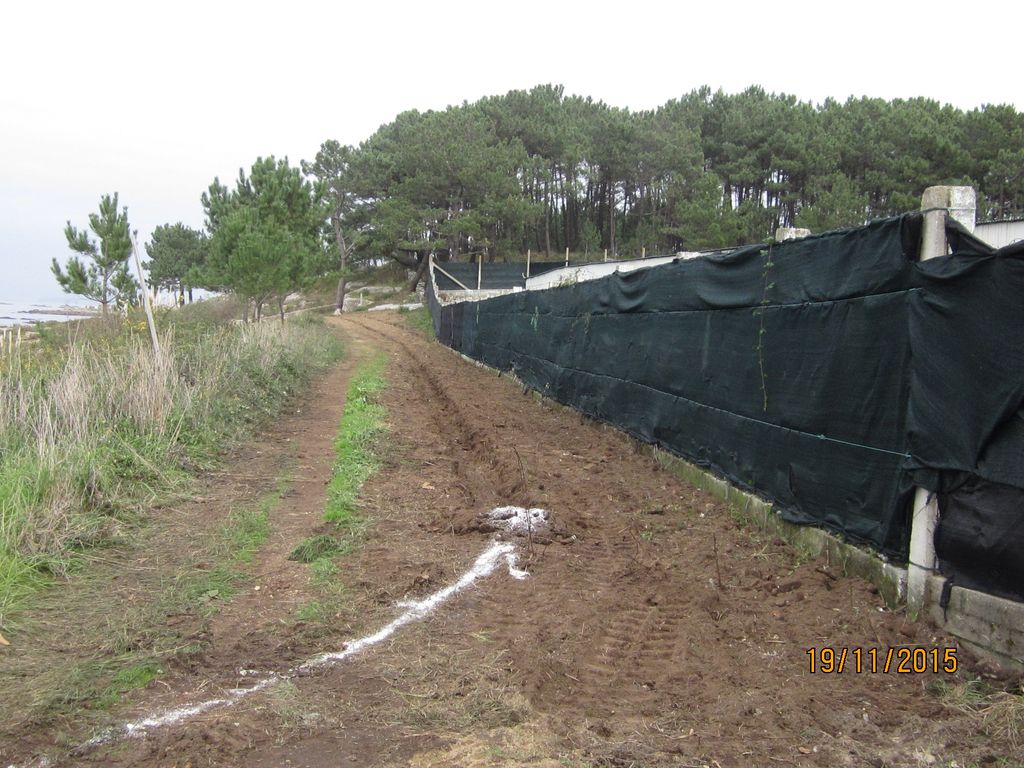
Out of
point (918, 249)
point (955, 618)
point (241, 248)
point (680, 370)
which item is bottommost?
point (955, 618)

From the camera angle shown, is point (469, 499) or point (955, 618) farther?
point (469, 499)

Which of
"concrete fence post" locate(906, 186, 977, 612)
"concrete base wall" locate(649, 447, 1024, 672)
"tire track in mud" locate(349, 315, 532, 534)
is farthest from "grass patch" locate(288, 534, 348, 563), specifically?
"concrete fence post" locate(906, 186, 977, 612)

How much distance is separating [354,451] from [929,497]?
6.54m

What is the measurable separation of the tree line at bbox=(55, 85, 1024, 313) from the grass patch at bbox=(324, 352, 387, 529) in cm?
885

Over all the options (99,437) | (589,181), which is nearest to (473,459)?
(99,437)

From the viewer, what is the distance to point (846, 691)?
11.4 feet

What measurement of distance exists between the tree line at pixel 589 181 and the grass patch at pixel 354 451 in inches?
348

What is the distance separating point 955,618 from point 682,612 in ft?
4.64

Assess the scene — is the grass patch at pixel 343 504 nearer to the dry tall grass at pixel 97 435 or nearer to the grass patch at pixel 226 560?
the grass patch at pixel 226 560

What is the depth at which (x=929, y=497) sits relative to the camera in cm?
400

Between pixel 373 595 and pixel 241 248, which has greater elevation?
pixel 241 248

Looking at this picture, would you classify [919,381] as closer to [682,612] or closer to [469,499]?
[682,612]

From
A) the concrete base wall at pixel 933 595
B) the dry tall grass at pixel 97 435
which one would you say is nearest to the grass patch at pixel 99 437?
the dry tall grass at pixel 97 435

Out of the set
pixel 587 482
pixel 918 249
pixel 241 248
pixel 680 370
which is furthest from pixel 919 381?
pixel 241 248
